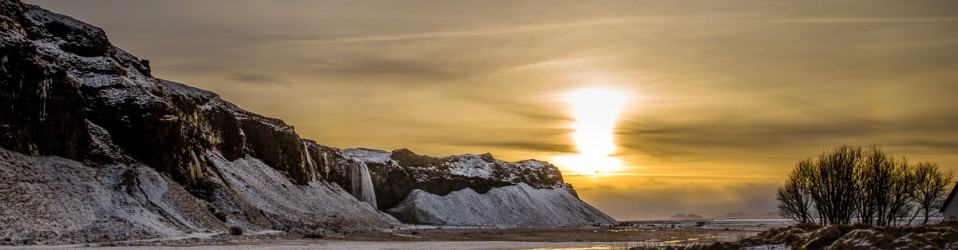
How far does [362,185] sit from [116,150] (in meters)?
96.7

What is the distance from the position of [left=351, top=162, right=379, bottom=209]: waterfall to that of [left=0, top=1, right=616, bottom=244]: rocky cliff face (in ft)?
146

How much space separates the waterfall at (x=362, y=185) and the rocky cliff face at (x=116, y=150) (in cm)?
4458

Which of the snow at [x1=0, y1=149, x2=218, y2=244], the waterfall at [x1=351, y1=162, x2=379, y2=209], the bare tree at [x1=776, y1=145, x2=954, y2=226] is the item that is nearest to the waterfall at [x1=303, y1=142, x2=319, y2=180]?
the waterfall at [x1=351, y1=162, x2=379, y2=209]

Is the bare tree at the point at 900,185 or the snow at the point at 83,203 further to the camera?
the bare tree at the point at 900,185

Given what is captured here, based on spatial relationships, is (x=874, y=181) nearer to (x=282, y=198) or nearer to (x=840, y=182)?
(x=840, y=182)

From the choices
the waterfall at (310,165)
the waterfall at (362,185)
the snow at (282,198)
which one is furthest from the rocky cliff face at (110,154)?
the waterfall at (362,185)

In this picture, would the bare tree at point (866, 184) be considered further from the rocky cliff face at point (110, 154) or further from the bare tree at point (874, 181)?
the rocky cliff face at point (110, 154)

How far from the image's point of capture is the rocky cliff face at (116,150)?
70000mm

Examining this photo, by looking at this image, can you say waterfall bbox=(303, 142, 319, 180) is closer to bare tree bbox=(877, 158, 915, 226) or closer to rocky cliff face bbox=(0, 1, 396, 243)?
rocky cliff face bbox=(0, 1, 396, 243)

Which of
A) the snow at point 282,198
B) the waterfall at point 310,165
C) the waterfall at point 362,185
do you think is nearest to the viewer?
the snow at point 282,198

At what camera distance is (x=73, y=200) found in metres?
69.3

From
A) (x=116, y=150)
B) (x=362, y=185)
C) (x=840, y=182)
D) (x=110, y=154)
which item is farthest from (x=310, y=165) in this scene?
Answer: (x=840, y=182)

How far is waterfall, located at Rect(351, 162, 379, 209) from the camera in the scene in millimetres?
178250

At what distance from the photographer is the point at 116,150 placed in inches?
3378
